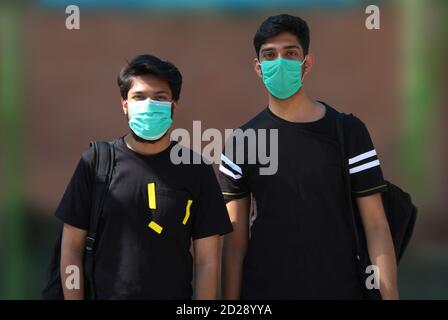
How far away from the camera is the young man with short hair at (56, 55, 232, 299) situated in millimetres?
2873

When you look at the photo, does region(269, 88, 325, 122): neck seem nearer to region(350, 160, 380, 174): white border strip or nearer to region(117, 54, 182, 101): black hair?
region(350, 160, 380, 174): white border strip

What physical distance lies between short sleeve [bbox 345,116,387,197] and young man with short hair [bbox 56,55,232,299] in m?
0.54

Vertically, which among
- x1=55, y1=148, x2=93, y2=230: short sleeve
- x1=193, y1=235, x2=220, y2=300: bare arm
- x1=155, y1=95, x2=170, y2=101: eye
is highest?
x1=155, y1=95, x2=170, y2=101: eye

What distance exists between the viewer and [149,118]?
2.94 metres

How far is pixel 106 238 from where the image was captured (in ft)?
9.45

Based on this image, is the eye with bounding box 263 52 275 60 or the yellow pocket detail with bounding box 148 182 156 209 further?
the eye with bounding box 263 52 275 60

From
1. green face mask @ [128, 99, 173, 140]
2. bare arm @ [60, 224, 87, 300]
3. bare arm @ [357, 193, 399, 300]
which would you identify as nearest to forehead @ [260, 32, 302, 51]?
green face mask @ [128, 99, 173, 140]

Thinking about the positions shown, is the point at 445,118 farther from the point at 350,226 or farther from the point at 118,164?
the point at 118,164

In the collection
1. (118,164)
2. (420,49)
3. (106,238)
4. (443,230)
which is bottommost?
(443,230)

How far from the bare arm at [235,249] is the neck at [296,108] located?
386 mm

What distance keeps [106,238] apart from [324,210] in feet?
2.85

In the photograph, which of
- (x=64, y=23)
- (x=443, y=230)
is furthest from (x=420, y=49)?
(x=64, y=23)

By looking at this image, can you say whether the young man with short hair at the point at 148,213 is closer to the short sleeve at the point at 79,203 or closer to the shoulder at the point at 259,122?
the short sleeve at the point at 79,203

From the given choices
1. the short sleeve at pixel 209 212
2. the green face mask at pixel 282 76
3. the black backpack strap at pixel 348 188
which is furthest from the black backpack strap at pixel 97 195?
the black backpack strap at pixel 348 188
